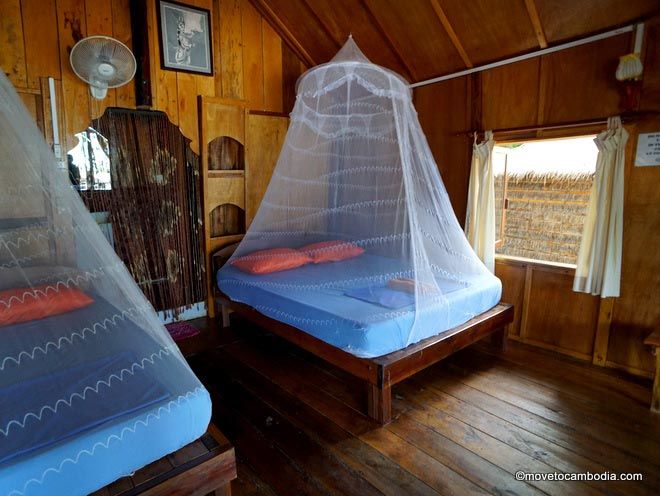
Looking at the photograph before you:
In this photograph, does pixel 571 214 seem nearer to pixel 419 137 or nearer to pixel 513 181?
pixel 513 181

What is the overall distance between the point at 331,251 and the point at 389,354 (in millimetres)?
1263

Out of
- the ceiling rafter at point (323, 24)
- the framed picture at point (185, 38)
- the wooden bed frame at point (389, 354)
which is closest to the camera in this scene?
the wooden bed frame at point (389, 354)

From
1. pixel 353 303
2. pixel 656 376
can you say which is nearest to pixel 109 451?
pixel 353 303

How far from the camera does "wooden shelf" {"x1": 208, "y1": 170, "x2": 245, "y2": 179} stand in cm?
392

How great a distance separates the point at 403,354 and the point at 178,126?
2724 mm

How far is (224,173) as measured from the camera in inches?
158

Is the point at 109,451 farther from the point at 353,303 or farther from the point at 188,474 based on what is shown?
the point at 353,303

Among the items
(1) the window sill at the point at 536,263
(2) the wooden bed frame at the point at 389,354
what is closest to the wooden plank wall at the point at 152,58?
(2) the wooden bed frame at the point at 389,354

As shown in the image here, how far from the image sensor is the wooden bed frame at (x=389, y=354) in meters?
2.35

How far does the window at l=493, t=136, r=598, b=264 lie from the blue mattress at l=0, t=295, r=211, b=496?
3.00 m

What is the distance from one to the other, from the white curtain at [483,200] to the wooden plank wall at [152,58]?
204 cm

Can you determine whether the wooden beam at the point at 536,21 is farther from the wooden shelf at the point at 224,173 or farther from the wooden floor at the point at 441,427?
the wooden shelf at the point at 224,173

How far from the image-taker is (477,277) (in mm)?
3072

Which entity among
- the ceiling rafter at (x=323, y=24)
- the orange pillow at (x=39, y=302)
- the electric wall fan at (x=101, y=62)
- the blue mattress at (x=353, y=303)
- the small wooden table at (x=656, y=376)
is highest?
the ceiling rafter at (x=323, y=24)
